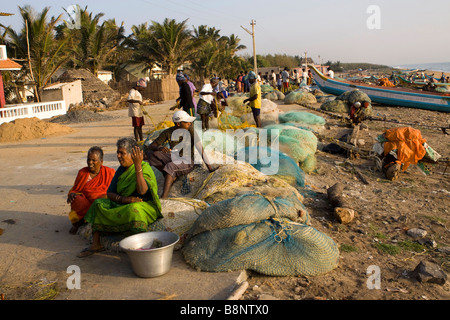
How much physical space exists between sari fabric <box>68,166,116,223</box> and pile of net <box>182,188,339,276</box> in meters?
1.18

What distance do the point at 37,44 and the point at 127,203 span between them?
16.2 meters

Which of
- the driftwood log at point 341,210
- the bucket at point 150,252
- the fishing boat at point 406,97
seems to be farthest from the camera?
the fishing boat at point 406,97

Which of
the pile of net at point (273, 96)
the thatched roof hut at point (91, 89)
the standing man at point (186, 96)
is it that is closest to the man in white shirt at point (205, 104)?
the standing man at point (186, 96)

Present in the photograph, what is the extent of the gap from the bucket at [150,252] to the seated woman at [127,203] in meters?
0.22

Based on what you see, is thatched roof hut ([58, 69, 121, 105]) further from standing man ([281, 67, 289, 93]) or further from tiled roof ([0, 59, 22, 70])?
standing man ([281, 67, 289, 93])

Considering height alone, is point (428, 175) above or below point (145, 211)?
below

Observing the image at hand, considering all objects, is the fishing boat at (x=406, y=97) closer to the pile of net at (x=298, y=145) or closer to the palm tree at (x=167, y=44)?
the pile of net at (x=298, y=145)

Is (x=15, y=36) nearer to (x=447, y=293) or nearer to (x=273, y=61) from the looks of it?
(x=447, y=293)

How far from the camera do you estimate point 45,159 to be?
707 centimetres

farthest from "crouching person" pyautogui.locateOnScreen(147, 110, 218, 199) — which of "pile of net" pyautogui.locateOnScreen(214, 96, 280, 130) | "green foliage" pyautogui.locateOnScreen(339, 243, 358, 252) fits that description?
"pile of net" pyautogui.locateOnScreen(214, 96, 280, 130)

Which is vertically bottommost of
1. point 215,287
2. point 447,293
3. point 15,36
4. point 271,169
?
point 447,293

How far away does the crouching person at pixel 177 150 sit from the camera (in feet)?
14.4

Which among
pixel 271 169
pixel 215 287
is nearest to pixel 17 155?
pixel 271 169

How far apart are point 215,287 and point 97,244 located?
4.14 feet
